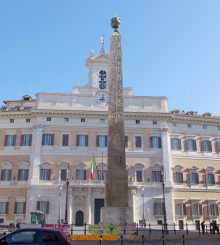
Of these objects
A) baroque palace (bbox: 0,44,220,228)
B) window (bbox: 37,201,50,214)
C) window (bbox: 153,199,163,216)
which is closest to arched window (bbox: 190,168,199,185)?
baroque palace (bbox: 0,44,220,228)

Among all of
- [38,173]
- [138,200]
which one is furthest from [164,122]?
[38,173]

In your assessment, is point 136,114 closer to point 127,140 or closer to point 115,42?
point 127,140

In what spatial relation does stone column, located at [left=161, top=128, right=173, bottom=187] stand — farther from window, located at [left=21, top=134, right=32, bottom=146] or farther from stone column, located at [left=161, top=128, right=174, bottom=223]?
window, located at [left=21, top=134, right=32, bottom=146]

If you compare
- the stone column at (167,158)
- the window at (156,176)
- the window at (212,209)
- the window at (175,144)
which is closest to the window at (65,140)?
the window at (156,176)

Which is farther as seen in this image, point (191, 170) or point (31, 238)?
point (191, 170)

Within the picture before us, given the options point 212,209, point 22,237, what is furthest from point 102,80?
point 22,237

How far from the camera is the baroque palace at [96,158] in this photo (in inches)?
1153

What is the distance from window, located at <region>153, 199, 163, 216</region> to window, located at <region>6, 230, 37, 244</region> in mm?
24109

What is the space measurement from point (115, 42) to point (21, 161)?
1787 centimetres

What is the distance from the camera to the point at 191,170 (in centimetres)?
3206

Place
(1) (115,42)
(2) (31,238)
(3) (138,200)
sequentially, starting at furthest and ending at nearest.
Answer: (3) (138,200) → (1) (115,42) → (2) (31,238)

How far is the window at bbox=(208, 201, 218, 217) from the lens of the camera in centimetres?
3078

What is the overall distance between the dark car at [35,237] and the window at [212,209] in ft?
88.0

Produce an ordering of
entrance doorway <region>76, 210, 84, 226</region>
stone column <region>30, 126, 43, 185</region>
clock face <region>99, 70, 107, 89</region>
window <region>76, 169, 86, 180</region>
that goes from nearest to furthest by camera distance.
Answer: entrance doorway <region>76, 210, 84, 226</region>, stone column <region>30, 126, 43, 185</region>, window <region>76, 169, 86, 180</region>, clock face <region>99, 70, 107, 89</region>
